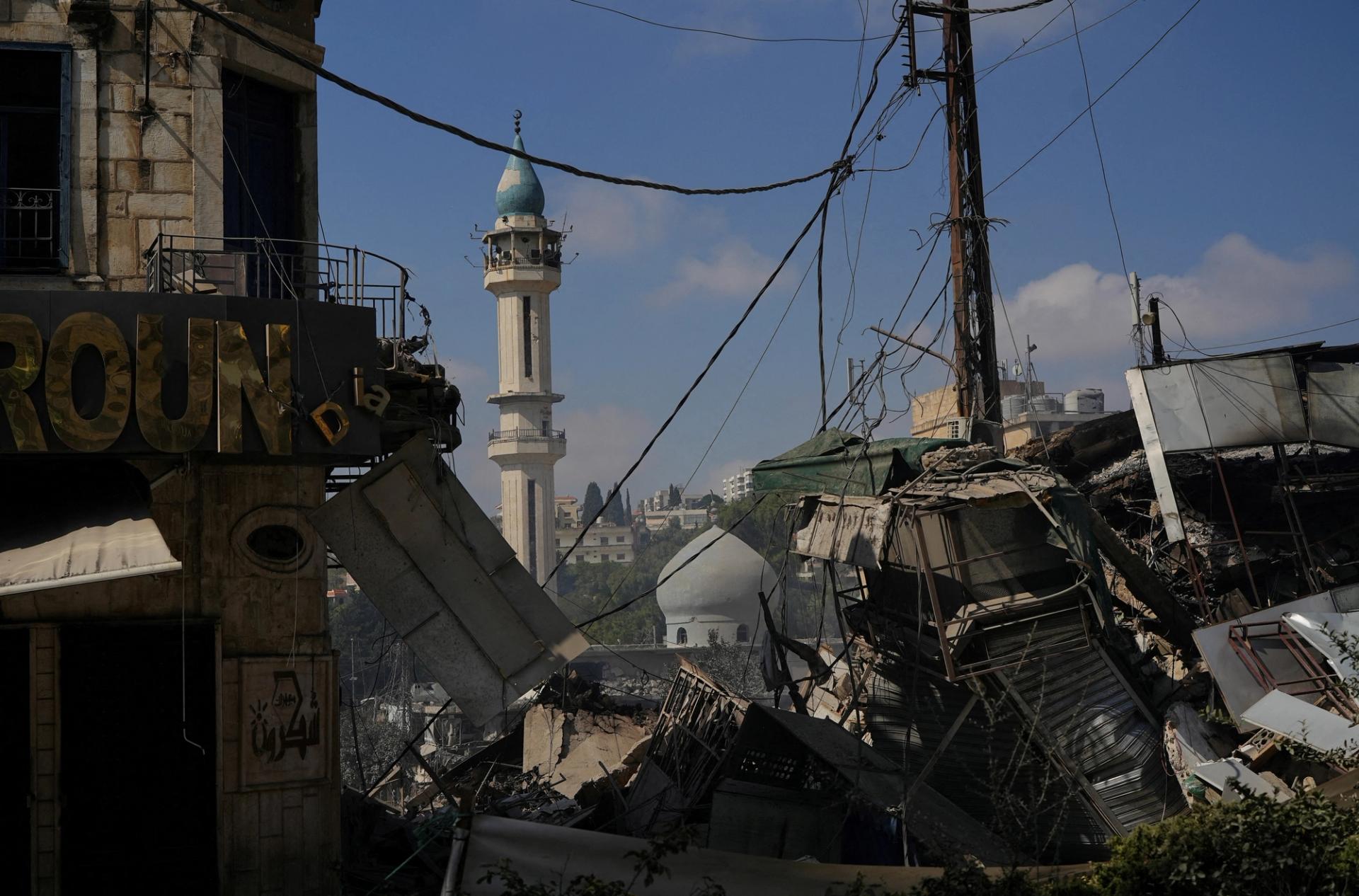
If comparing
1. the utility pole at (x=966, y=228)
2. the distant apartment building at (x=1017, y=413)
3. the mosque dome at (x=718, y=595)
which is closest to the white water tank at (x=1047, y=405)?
the distant apartment building at (x=1017, y=413)

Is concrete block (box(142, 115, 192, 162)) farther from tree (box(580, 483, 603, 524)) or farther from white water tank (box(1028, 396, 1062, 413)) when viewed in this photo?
tree (box(580, 483, 603, 524))

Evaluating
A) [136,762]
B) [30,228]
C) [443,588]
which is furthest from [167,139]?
[136,762]

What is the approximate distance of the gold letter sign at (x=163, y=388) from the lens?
912cm

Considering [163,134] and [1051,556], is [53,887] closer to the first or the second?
[163,134]

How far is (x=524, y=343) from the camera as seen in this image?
67.8m

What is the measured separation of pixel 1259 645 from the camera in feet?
45.3

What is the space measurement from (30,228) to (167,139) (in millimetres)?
1268

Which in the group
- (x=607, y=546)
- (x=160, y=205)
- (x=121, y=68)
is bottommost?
(x=607, y=546)

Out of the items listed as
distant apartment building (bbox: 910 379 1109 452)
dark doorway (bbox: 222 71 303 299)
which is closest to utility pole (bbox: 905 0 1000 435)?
distant apartment building (bbox: 910 379 1109 452)

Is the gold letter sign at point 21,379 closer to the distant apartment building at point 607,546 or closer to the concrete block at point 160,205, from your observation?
the concrete block at point 160,205

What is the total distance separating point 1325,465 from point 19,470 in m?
16.2

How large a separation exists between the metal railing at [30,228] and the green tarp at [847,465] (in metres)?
8.25

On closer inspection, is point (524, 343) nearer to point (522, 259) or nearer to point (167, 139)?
point (522, 259)

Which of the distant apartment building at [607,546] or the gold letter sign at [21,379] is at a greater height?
the gold letter sign at [21,379]
